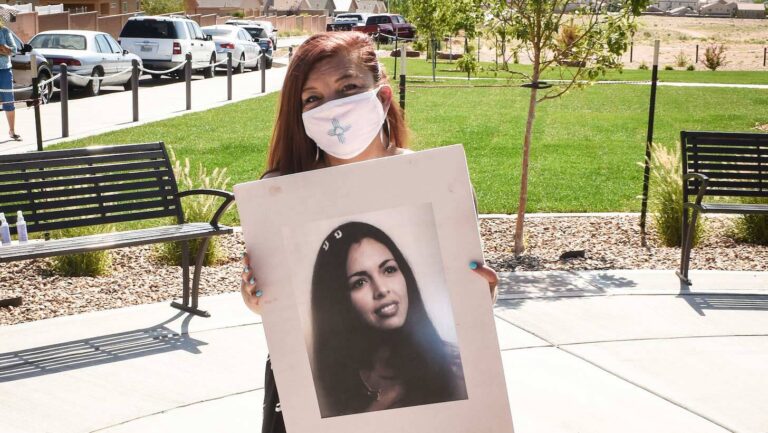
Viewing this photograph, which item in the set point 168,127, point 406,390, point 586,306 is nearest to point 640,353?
point 586,306

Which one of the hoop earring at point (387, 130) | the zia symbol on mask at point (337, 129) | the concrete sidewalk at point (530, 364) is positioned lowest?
the concrete sidewalk at point (530, 364)

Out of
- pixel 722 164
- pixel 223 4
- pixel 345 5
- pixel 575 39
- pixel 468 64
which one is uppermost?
pixel 345 5

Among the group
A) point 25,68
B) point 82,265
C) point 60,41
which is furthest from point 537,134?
point 60,41

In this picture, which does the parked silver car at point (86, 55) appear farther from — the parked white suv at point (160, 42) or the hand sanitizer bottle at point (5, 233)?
the hand sanitizer bottle at point (5, 233)

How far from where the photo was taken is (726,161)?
25.0 ft

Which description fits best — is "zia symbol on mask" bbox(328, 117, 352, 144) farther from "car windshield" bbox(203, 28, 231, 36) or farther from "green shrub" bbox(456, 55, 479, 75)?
"car windshield" bbox(203, 28, 231, 36)

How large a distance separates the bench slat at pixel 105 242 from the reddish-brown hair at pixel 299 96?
3.07m

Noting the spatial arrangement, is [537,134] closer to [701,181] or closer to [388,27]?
[701,181]

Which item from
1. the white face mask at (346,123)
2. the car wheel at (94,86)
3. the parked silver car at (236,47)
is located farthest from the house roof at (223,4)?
the white face mask at (346,123)

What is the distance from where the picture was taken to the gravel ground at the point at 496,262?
21.4 ft

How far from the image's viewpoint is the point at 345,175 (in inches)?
88.0

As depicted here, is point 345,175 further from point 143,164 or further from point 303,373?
point 143,164

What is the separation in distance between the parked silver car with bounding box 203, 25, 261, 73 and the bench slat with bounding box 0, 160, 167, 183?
26.7 m

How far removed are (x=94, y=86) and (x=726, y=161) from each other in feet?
61.5
